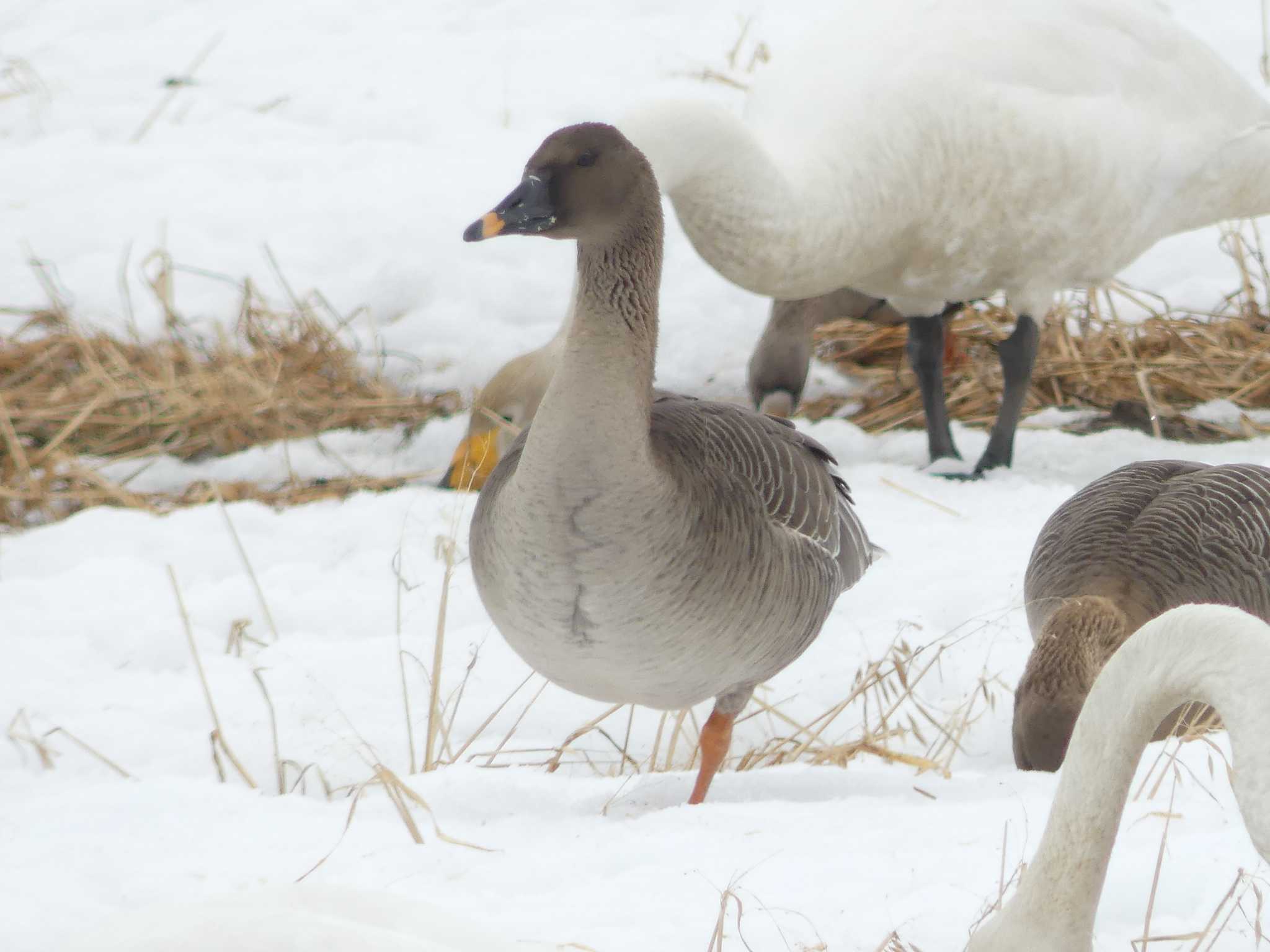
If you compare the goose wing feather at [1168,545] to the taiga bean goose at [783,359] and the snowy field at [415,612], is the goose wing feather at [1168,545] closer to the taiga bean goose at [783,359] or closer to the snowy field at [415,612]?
the snowy field at [415,612]

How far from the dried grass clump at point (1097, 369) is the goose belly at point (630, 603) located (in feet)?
8.93

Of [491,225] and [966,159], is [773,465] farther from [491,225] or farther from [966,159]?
[966,159]

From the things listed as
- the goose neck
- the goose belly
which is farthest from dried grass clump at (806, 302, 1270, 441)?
the goose neck

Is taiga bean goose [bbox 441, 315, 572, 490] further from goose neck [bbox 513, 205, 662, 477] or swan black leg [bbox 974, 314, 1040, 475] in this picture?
goose neck [bbox 513, 205, 662, 477]

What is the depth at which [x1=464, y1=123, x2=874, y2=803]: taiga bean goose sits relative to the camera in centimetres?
271

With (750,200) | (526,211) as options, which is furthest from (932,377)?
(526,211)

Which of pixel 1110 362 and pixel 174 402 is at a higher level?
pixel 1110 362

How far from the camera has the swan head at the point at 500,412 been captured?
485 centimetres

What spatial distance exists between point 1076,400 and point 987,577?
182 cm

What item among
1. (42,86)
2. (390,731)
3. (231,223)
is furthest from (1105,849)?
(42,86)

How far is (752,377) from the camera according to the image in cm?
545

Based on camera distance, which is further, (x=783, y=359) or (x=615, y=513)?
(x=783, y=359)

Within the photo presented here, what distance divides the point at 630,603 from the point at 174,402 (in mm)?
3010

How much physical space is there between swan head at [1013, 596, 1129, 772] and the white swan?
4.78 ft
